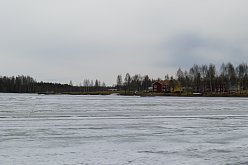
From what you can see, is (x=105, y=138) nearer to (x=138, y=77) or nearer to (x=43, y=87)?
(x=138, y=77)

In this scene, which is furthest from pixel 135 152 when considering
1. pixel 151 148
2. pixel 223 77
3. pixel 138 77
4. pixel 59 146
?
pixel 138 77

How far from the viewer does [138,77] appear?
157750 mm

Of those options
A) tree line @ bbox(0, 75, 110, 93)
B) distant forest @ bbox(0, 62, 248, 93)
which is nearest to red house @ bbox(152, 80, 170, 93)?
distant forest @ bbox(0, 62, 248, 93)

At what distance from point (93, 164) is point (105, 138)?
387cm

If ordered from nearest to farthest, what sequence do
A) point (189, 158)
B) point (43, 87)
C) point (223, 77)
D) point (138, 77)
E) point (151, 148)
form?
point (189, 158), point (151, 148), point (223, 77), point (138, 77), point (43, 87)

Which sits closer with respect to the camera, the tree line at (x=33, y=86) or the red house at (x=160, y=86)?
the red house at (x=160, y=86)

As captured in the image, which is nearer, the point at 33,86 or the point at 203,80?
the point at 203,80

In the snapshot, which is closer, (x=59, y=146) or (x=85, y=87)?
(x=59, y=146)

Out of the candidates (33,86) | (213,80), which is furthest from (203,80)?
(33,86)

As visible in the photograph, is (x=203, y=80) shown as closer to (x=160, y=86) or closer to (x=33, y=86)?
(x=160, y=86)

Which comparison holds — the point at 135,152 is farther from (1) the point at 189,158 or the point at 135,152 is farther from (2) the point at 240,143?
(2) the point at 240,143

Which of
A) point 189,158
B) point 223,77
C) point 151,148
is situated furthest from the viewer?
point 223,77

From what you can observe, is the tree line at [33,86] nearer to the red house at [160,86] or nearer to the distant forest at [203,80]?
the distant forest at [203,80]

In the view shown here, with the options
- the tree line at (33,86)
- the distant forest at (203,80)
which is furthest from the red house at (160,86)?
the tree line at (33,86)
